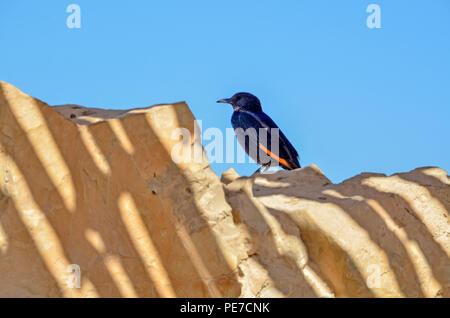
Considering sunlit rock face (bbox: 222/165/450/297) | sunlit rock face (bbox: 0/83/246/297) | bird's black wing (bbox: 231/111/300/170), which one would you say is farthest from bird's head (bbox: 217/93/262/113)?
sunlit rock face (bbox: 0/83/246/297)

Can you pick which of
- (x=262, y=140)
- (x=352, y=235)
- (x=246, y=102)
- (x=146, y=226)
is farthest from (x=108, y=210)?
(x=246, y=102)

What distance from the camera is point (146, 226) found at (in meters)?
3.43

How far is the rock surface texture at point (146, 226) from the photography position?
3230 mm

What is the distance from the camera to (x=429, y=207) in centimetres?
444

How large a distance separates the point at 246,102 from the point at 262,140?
846 mm

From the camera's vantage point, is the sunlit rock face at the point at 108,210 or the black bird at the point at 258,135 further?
the black bird at the point at 258,135

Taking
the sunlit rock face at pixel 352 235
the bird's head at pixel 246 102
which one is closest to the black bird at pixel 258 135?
the bird's head at pixel 246 102

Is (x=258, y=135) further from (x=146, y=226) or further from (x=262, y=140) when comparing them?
(x=146, y=226)

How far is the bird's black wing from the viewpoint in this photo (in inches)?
270

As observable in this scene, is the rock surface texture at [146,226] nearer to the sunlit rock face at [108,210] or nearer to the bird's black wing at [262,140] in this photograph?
the sunlit rock face at [108,210]

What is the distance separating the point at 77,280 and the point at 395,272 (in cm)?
203

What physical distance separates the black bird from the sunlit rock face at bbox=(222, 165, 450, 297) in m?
2.23

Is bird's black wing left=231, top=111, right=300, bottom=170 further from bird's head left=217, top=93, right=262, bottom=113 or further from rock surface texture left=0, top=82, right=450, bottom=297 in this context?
rock surface texture left=0, top=82, right=450, bottom=297
